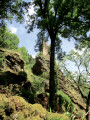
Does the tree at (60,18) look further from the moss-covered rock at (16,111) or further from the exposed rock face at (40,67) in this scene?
the exposed rock face at (40,67)

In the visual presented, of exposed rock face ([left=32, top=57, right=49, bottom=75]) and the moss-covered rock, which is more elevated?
exposed rock face ([left=32, top=57, right=49, bottom=75])

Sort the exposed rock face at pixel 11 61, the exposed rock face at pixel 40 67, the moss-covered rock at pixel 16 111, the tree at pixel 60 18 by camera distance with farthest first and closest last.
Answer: the exposed rock face at pixel 40 67, the exposed rock face at pixel 11 61, the tree at pixel 60 18, the moss-covered rock at pixel 16 111

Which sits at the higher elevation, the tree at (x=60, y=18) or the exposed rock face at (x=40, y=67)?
the tree at (x=60, y=18)

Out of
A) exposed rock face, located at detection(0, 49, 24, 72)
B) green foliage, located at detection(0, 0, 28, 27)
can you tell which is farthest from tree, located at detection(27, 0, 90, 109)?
exposed rock face, located at detection(0, 49, 24, 72)

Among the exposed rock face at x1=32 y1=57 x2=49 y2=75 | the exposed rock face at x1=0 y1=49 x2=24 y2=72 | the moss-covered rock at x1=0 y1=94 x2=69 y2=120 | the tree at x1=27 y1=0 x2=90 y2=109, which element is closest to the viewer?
the moss-covered rock at x1=0 y1=94 x2=69 y2=120

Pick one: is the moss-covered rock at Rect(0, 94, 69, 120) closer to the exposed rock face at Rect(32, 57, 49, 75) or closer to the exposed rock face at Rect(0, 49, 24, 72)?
the exposed rock face at Rect(0, 49, 24, 72)

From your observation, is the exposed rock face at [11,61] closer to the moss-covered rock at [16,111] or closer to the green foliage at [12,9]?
the green foliage at [12,9]

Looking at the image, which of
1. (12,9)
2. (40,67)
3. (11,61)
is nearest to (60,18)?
(12,9)

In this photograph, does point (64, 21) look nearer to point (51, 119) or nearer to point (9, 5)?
point (9, 5)

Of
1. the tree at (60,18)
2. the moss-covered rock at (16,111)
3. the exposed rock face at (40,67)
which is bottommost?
the moss-covered rock at (16,111)

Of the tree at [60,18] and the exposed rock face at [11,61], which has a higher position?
the tree at [60,18]

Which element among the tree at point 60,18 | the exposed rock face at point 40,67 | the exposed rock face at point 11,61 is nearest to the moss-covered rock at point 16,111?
the tree at point 60,18

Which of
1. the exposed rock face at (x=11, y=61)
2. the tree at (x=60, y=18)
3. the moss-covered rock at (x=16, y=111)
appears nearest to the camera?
the moss-covered rock at (x=16, y=111)

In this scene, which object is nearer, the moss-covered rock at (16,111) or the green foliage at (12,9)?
the moss-covered rock at (16,111)
